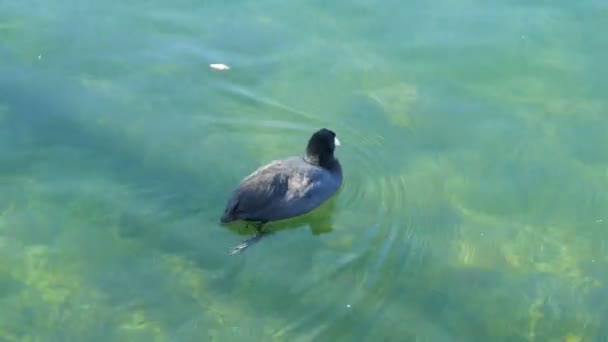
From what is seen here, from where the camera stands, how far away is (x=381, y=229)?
7.34m

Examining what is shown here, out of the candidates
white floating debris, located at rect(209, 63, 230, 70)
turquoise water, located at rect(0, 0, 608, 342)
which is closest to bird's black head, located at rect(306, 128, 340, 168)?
turquoise water, located at rect(0, 0, 608, 342)

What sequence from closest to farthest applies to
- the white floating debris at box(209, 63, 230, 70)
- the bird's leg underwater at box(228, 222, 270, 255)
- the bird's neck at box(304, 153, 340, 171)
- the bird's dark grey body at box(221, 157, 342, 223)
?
1. the bird's leg underwater at box(228, 222, 270, 255)
2. the bird's dark grey body at box(221, 157, 342, 223)
3. the bird's neck at box(304, 153, 340, 171)
4. the white floating debris at box(209, 63, 230, 70)

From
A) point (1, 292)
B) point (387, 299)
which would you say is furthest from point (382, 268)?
point (1, 292)

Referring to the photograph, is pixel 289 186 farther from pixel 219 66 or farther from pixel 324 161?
pixel 219 66

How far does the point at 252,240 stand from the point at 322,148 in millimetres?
1159

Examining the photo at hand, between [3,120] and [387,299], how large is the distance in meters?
4.02

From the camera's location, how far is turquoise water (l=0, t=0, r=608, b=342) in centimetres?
664

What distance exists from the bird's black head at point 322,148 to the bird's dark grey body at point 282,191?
64 mm

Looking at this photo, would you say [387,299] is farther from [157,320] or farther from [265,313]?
[157,320]

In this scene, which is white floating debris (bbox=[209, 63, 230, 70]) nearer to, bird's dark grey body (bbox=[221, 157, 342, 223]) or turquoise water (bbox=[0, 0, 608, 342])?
turquoise water (bbox=[0, 0, 608, 342])

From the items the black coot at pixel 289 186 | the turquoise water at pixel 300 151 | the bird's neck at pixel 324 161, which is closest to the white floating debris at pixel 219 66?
the turquoise water at pixel 300 151

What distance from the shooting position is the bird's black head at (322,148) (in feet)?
25.5

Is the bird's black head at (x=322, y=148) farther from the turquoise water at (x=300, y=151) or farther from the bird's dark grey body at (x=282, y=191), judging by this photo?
the turquoise water at (x=300, y=151)

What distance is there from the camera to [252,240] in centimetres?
712
